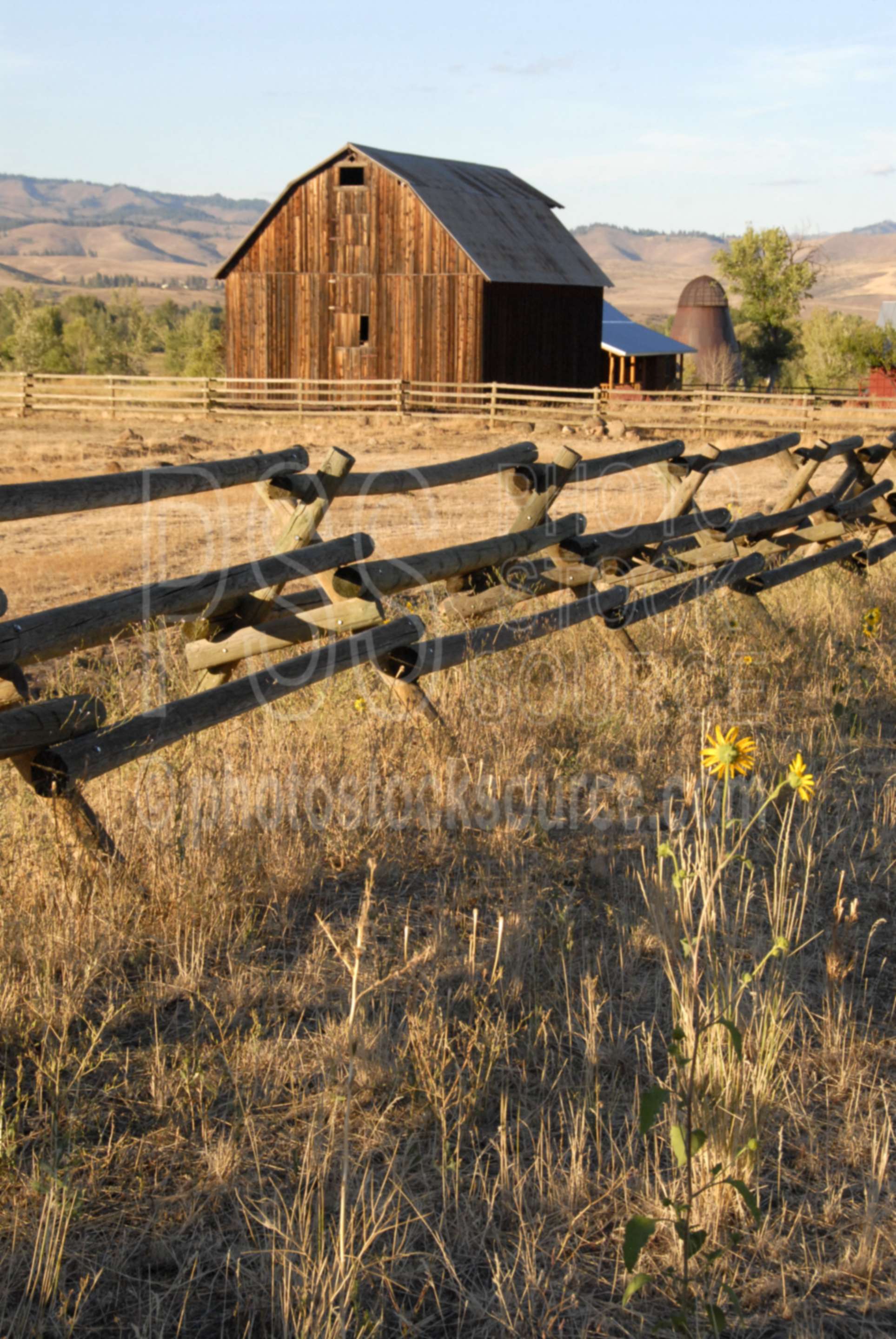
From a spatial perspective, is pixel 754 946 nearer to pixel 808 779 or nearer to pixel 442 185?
pixel 808 779

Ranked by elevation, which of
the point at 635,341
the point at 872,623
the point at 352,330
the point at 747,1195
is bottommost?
the point at 747,1195

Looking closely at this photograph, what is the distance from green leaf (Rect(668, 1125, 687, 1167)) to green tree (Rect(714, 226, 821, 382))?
59448 mm

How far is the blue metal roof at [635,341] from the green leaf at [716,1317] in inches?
1774

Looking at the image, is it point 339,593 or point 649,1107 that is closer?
point 649,1107

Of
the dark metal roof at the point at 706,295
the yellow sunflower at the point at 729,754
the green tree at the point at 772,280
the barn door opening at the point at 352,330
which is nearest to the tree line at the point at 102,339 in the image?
the barn door opening at the point at 352,330

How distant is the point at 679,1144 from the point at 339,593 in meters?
2.92

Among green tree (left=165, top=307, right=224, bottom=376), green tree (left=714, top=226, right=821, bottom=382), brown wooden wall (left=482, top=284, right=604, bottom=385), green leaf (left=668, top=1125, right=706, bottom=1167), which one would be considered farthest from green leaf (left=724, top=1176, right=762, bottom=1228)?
green tree (left=714, top=226, right=821, bottom=382)

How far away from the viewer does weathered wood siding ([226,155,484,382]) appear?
1207 inches

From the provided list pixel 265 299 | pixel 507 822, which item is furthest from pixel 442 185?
pixel 507 822

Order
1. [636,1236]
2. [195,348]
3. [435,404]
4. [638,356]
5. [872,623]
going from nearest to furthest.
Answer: [636,1236]
[872,623]
[435,404]
[638,356]
[195,348]

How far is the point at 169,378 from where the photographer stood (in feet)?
108

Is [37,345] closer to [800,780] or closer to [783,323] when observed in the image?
[783,323]

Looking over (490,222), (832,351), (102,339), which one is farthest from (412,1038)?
(102,339)

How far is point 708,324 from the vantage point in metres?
61.8
